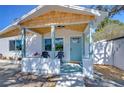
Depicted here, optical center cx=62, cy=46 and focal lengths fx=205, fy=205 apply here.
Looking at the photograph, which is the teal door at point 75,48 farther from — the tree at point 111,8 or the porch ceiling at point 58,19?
the porch ceiling at point 58,19

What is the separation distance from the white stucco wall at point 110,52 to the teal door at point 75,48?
2836 millimetres

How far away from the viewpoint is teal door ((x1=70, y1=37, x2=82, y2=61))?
15.6m

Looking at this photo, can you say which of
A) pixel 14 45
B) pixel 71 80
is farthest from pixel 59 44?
pixel 71 80

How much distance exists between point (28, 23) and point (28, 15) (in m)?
0.75

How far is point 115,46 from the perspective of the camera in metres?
16.1

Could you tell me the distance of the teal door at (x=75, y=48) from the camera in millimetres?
15583

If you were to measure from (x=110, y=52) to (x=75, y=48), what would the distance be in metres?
3.29

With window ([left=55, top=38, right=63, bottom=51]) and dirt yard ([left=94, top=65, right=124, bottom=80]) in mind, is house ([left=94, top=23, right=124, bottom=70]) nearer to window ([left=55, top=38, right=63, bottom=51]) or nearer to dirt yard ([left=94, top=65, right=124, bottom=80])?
dirt yard ([left=94, top=65, right=124, bottom=80])

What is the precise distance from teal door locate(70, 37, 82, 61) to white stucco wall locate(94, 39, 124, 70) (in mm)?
2836

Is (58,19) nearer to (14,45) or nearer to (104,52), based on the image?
(104,52)

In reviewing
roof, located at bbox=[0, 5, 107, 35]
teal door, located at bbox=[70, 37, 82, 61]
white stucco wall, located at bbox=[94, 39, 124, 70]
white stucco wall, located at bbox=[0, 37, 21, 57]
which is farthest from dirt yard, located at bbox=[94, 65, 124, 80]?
white stucco wall, located at bbox=[0, 37, 21, 57]

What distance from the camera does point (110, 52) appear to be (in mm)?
17078

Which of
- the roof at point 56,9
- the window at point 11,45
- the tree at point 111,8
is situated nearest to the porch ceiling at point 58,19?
the roof at point 56,9
